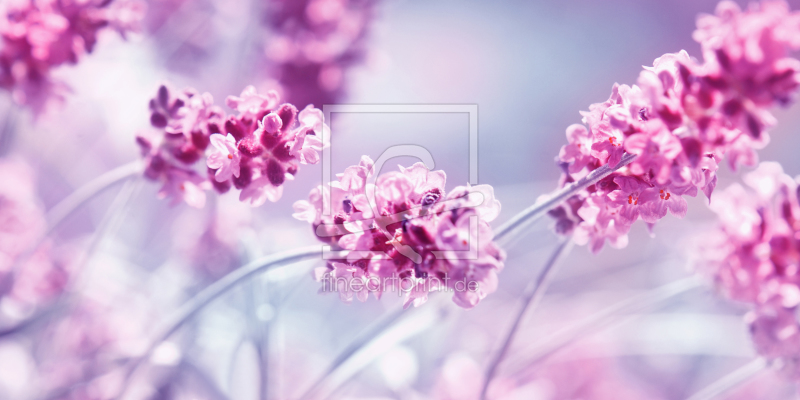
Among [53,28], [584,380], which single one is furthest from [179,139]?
[584,380]

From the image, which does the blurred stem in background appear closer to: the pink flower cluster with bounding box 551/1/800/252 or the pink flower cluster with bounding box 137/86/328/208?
the pink flower cluster with bounding box 137/86/328/208

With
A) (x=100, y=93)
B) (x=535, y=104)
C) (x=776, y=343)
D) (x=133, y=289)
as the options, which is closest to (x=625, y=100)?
(x=776, y=343)

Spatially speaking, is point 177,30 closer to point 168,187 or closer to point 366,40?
point 366,40

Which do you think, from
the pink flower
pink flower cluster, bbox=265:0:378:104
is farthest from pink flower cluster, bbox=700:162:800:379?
pink flower cluster, bbox=265:0:378:104

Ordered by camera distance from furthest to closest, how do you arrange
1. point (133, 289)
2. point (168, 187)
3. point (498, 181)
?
1. point (498, 181)
2. point (133, 289)
3. point (168, 187)

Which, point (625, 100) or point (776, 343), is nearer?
point (625, 100)

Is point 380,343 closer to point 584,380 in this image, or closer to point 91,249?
point 91,249

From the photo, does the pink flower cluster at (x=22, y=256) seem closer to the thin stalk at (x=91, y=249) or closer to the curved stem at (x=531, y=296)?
the thin stalk at (x=91, y=249)
